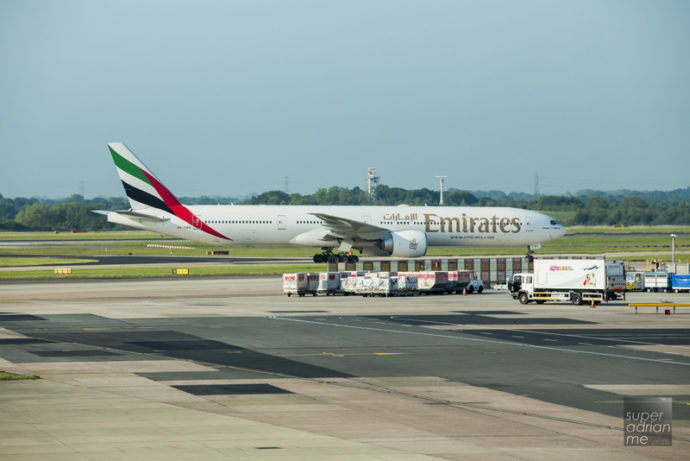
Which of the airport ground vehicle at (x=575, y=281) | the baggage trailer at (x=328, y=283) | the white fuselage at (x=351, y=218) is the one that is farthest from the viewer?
the white fuselage at (x=351, y=218)

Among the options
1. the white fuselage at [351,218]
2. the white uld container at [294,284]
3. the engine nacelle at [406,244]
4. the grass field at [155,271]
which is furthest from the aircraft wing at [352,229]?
the white uld container at [294,284]

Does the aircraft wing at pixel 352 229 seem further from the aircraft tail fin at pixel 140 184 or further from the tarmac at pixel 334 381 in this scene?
the tarmac at pixel 334 381

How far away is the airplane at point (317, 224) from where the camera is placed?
86.9 meters

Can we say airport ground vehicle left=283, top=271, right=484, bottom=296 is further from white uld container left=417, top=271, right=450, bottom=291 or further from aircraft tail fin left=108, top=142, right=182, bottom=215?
aircraft tail fin left=108, top=142, right=182, bottom=215

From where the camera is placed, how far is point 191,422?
72.0 ft

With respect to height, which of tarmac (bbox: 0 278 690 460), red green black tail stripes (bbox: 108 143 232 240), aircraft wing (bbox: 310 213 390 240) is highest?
red green black tail stripes (bbox: 108 143 232 240)

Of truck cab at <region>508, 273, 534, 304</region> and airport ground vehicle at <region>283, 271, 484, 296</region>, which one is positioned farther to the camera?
airport ground vehicle at <region>283, 271, 484, 296</region>

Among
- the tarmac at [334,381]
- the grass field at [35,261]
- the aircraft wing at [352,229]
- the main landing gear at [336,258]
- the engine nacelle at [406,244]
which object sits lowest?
the tarmac at [334,381]

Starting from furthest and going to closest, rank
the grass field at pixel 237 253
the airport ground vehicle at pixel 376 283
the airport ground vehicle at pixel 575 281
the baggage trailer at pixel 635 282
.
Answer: the grass field at pixel 237 253
the baggage trailer at pixel 635 282
the airport ground vehicle at pixel 376 283
the airport ground vehicle at pixel 575 281

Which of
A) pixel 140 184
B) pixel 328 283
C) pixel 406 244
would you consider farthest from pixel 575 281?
pixel 140 184

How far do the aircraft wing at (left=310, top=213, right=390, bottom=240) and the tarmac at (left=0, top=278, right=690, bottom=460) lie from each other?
104 feet

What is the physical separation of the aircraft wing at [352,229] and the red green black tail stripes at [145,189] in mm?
10266

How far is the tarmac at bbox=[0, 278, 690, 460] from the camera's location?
20.0 metres

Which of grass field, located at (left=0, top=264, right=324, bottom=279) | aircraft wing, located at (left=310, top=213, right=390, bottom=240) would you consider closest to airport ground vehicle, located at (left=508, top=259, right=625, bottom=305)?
grass field, located at (left=0, top=264, right=324, bottom=279)
